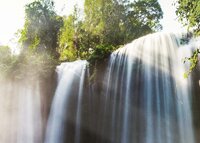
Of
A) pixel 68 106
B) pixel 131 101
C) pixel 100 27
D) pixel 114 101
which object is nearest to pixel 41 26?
pixel 100 27

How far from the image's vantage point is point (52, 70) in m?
22.4

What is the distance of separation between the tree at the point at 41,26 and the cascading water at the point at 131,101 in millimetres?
8370

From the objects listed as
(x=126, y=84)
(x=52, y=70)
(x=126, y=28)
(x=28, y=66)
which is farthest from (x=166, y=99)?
(x=126, y=28)

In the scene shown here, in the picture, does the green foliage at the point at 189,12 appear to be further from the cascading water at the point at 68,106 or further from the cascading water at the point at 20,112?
the cascading water at the point at 20,112

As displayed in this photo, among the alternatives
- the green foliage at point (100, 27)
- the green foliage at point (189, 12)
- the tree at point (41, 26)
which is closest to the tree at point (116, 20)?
the green foliage at point (100, 27)

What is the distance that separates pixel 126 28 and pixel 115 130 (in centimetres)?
1812

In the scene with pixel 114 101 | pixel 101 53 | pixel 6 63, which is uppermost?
pixel 6 63

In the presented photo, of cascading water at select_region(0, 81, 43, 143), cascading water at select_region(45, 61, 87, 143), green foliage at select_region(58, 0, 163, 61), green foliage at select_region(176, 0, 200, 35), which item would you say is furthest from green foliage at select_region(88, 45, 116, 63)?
green foliage at select_region(58, 0, 163, 61)

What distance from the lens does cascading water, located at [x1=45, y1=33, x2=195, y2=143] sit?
1448cm

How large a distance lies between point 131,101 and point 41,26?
15897 mm

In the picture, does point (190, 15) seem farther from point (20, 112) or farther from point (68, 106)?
point (20, 112)

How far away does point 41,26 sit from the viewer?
2967cm

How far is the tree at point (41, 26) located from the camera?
2914 cm

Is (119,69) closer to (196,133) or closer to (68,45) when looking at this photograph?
(196,133)
